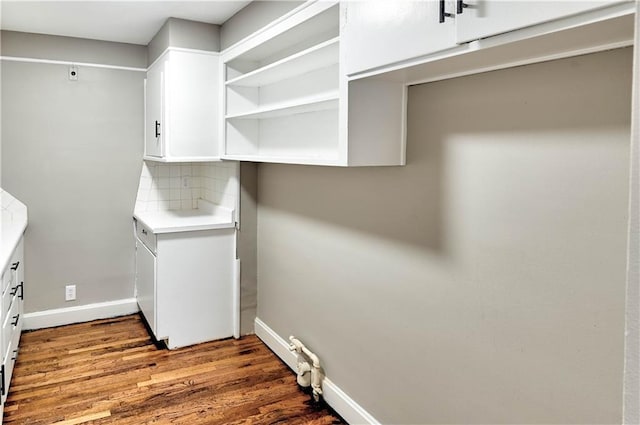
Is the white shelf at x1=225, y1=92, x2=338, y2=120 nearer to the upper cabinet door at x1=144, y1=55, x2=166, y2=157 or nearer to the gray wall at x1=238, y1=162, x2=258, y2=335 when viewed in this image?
the gray wall at x1=238, y1=162, x2=258, y2=335

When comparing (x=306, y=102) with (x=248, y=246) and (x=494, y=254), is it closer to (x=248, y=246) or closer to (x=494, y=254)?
(x=494, y=254)

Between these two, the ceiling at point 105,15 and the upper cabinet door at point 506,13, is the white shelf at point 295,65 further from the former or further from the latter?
the upper cabinet door at point 506,13

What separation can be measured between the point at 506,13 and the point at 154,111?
3138mm

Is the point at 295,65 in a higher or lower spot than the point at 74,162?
higher

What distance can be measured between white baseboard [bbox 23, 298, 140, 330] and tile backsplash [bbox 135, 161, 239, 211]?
0.86 m

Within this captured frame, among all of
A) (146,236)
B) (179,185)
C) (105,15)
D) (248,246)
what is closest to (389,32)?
(248,246)

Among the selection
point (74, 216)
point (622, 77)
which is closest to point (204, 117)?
point (74, 216)

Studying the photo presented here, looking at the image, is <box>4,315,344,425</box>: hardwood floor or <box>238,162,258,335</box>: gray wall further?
<box>238,162,258,335</box>: gray wall

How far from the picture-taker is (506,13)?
47.8 inches

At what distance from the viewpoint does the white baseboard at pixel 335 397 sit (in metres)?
2.50

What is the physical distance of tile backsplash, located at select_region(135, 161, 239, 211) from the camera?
4066mm

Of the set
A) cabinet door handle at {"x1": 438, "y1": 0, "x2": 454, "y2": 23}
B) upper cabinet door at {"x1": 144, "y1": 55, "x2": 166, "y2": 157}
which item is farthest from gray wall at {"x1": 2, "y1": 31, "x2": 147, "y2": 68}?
cabinet door handle at {"x1": 438, "y1": 0, "x2": 454, "y2": 23}

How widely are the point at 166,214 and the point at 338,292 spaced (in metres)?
2.01

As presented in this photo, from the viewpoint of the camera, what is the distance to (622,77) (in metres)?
1.29
